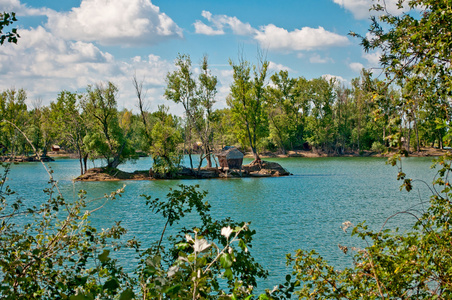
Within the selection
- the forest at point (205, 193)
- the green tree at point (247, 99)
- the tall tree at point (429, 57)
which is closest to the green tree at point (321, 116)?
the forest at point (205, 193)

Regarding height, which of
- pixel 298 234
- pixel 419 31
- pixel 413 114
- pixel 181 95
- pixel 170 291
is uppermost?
pixel 181 95

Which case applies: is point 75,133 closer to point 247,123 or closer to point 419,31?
point 247,123

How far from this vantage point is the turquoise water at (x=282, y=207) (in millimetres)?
14375

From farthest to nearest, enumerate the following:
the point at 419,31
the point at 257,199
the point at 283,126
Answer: the point at 283,126 < the point at 257,199 < the point at 419,31

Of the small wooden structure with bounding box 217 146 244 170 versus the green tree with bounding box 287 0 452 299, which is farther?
the small wooden structure with bounding box 217 146 244 170

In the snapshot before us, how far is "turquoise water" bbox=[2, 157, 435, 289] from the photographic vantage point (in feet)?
47.2

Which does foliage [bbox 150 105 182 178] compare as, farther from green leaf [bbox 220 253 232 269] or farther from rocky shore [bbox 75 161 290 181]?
green leaf [bbox 220 253 232 269]

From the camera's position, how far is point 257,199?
86.6 ft

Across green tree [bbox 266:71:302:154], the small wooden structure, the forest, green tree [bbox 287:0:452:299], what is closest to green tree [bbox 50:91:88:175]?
the forest

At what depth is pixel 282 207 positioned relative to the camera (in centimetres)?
2327

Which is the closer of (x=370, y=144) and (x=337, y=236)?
(x=337, y=236)

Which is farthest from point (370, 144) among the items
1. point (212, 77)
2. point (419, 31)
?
point (419, 31)

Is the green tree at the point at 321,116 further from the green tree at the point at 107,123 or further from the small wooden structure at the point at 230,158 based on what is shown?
the green tree at the point at 107,123

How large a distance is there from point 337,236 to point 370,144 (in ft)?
231
